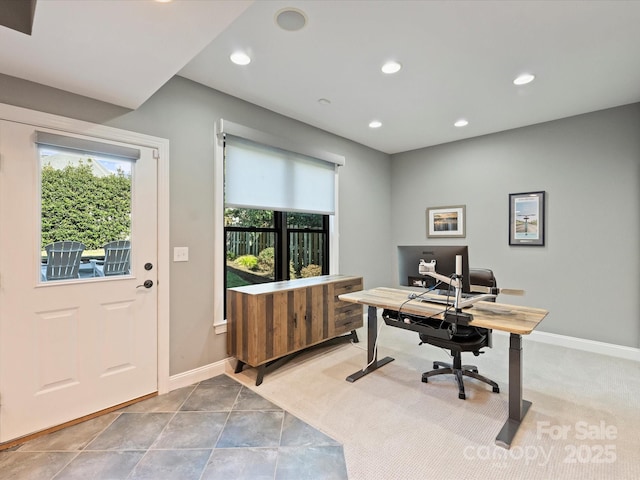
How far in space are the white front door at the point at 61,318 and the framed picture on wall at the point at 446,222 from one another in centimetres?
Answer: 382

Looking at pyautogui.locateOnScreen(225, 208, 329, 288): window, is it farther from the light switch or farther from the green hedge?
the green hedge

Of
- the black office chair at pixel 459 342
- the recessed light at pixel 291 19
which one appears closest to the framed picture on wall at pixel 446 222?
the black office chair at pixel 459 342

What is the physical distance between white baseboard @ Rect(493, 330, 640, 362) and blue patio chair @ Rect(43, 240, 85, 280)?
4.79 meters

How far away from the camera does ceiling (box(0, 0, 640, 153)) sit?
1525 mm

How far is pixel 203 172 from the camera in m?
2.81

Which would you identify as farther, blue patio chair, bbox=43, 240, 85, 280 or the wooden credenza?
the wooden credenza

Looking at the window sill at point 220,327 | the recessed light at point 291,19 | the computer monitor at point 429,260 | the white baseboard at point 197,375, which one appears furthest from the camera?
the window sill at point 220,327

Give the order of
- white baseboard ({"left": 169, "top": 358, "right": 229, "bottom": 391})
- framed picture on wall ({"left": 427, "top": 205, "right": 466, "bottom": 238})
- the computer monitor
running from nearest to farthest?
the computer monitor → white baseboard ({"left": 169, "top": 358, "right": 229, "bottom": 391}) → framed picture on wall ({"left": 427, "top": 205, "right": 466, "bottom": 238})

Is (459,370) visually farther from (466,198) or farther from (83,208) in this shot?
(83,208)

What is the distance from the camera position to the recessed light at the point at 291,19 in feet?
6.16

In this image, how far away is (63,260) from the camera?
213 centimetres

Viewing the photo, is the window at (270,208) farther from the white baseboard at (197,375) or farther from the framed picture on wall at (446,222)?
the framed picture on wall at (446,222)

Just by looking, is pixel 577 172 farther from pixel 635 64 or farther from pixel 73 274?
pixel 73 274

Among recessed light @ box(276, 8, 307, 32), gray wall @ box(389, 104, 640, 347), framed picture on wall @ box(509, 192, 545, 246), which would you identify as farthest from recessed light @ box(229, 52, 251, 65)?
framed picture on wall @ box(509, 192, 545, 246)
